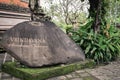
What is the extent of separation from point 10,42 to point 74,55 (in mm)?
2194

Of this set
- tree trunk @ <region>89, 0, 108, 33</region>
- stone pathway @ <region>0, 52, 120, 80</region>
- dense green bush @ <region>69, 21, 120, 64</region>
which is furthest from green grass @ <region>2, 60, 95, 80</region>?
tree trunk @ <region>89, 0, 108, 33</region>

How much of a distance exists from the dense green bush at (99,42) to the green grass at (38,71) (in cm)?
110

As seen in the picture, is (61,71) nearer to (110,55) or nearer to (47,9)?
(110,55)

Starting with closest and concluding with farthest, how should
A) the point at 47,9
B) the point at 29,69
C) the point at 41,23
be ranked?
the point at 29,69
the point at 41,23
the point at 47,9

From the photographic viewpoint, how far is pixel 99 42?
826 cm

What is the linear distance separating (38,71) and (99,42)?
11.0 ft

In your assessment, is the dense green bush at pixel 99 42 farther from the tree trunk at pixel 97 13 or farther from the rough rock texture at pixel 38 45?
the rough rock texture at pixel 38 45

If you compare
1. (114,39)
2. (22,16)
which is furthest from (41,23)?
(22,16)

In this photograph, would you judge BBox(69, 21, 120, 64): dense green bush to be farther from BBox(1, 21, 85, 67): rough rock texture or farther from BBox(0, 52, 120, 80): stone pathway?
BBox(1, 21, 85, 67): rough rock texture

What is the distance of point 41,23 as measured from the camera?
6.97 metres

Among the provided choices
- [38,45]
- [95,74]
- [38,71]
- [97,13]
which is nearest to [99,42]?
[97,13]

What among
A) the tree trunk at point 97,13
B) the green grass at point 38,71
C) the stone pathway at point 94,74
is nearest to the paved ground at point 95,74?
the stone pathway at point 94,74

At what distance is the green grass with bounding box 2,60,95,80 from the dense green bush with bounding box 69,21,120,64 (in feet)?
3.60

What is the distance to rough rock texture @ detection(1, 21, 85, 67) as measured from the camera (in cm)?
613
